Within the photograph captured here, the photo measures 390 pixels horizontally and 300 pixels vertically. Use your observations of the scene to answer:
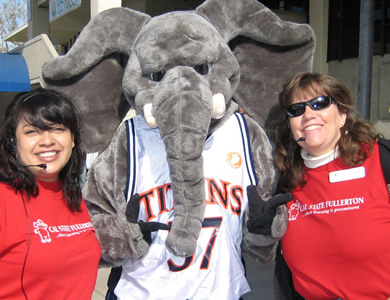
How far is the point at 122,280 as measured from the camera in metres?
2.26

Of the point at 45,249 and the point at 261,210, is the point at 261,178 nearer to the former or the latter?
the point at 261,210

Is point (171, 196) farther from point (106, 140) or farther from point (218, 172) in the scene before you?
point (106, 140)

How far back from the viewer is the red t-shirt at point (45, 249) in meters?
1.70

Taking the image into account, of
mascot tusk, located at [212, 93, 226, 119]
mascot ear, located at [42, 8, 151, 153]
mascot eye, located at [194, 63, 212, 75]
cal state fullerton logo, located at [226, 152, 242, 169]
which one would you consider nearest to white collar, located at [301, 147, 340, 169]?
cal state fullerton logo, located at [226, 152, 242, 169]

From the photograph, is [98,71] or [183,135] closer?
[183,135]

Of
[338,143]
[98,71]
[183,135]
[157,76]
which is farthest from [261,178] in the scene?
[98,71]

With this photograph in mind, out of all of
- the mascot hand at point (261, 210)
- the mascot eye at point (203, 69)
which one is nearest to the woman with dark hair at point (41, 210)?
the mascot eye at point (203, 69)

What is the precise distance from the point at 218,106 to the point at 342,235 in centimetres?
79

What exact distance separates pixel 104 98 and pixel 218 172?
0.79 metres

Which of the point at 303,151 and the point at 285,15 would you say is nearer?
the point at 303,151

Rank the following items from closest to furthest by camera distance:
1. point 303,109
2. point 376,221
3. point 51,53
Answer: point 376,221, point 303,109, point 51,53

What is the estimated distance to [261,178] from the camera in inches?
90.5

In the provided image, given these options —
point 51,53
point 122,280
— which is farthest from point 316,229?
point 51,53

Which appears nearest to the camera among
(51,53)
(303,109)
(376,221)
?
(376,221)
